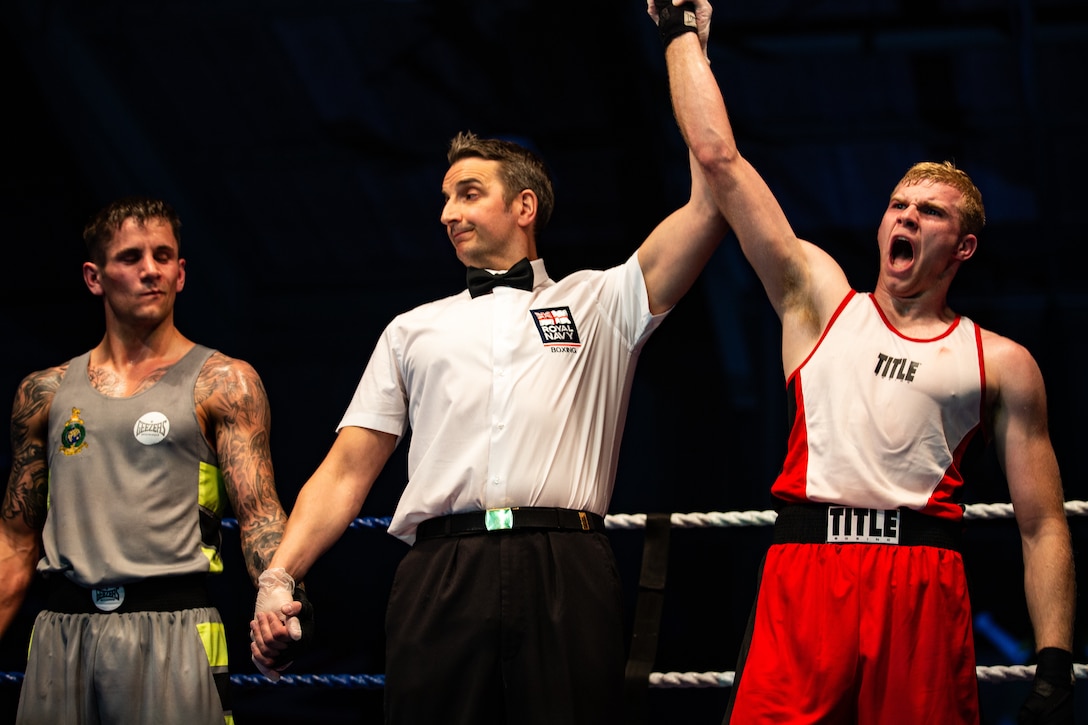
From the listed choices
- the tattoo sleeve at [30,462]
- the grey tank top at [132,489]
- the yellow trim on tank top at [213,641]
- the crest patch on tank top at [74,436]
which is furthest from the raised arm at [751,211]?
the tattoo sleeve at [30,462]

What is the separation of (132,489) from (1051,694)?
189cm

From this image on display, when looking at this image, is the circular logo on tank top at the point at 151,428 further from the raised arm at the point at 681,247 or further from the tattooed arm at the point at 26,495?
the raised arm at the point at 681,247

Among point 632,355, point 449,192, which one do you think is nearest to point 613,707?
point 632,355

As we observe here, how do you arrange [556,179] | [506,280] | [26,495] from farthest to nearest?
[556,179]
[26,495]
[506,280]

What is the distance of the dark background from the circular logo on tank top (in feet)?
16.3

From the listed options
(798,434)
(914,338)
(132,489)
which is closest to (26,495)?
(132,489)

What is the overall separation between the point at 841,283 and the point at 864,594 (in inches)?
24.4

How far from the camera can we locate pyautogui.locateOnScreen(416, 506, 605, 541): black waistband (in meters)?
2.22

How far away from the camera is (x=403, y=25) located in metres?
7.37

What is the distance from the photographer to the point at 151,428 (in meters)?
2.59

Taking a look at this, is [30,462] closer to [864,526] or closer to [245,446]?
[245,446]

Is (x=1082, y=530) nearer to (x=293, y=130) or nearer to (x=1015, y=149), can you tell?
(x=1015, y=149)

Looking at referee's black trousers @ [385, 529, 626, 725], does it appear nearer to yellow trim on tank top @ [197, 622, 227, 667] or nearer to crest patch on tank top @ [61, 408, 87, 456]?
yellow trim on tank top @ [197, 622, 227, 667]

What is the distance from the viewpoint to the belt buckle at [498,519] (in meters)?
2.22
